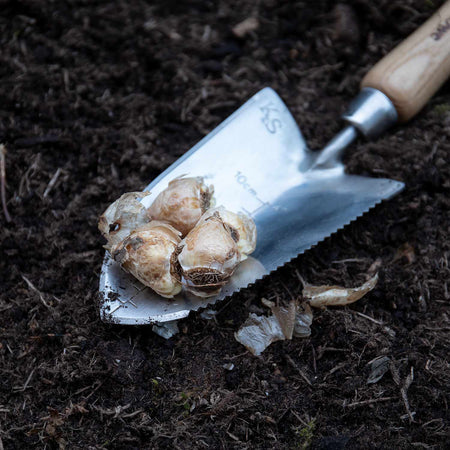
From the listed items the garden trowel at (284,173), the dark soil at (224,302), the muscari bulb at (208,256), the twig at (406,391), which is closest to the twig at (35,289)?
the dark soil at (224,302)

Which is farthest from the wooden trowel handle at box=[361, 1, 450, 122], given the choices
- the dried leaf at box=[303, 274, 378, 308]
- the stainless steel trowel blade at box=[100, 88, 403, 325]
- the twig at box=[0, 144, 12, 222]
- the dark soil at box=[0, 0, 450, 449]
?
the twig at box=[0, 144, 12, 222]

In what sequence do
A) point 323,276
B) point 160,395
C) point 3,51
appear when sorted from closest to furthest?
point 160,395 → point 323,276 → point 3,51

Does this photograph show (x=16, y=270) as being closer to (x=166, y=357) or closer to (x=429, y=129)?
(x=166, y=357)

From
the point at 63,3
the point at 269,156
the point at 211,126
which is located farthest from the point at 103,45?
the point at 269,156

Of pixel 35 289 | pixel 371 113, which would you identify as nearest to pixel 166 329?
pixel 35 289

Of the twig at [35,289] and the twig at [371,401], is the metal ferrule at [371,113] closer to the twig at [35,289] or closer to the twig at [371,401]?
the twig at [371,401]

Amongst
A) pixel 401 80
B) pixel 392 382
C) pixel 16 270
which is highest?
pixel 401 80

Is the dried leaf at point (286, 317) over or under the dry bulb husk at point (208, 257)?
under

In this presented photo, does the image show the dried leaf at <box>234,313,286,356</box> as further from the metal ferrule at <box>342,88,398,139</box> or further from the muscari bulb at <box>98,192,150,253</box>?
the metal ferrule at <box>342,88,398,139</box>
